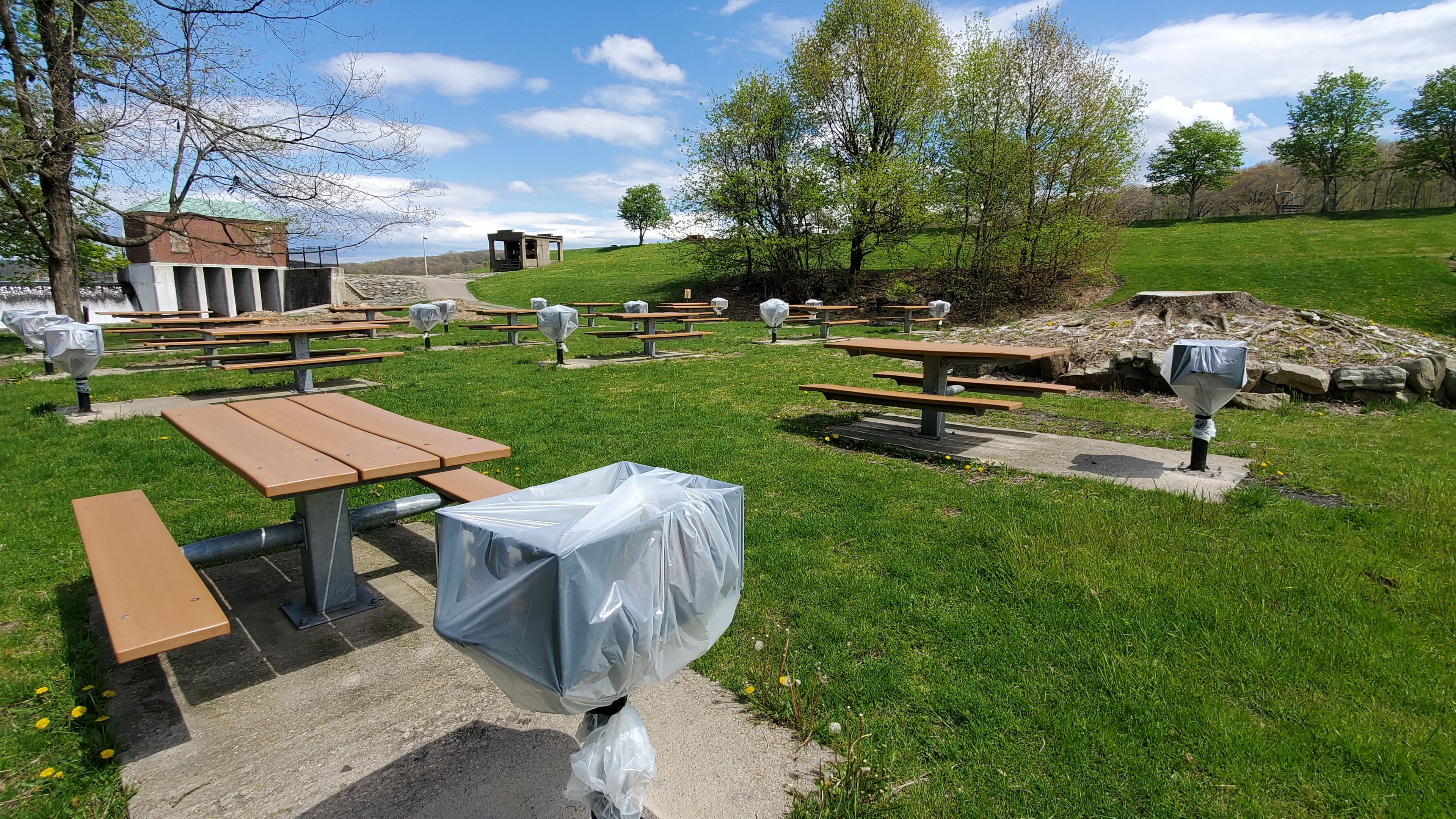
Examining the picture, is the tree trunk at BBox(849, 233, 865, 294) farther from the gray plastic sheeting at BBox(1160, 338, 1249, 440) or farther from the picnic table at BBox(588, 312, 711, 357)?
the gray plastic sheeting at BBox(1160, 338, 1249, 440)

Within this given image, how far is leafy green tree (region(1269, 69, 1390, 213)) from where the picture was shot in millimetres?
39594

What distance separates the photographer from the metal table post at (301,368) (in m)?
8.84

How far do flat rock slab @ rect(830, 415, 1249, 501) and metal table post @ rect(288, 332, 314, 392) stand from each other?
22.8ft

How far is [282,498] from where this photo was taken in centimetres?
324

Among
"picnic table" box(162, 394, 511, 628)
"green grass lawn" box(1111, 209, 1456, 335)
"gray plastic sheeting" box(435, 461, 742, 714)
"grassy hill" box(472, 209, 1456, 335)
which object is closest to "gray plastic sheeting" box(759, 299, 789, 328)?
"grassy hill" box(472, 209, 1456, 335)

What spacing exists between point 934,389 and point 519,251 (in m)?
45.3

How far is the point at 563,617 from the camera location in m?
1.26

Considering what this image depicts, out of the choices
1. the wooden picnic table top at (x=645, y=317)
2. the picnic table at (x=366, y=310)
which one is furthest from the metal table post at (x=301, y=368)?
the picnic table at (x=366, y=310)

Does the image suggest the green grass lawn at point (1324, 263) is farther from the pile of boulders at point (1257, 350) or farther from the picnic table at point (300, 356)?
the picnic table at point (300, 356)

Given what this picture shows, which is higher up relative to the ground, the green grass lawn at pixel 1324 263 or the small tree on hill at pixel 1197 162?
the small tree on hill at pixel 1197 162

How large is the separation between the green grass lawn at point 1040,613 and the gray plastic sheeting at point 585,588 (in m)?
0.98

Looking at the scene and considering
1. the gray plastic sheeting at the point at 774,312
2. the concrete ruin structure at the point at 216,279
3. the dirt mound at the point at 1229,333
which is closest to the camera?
the dirt mound at the point at 1229,333

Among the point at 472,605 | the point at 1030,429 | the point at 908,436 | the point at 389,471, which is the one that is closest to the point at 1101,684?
the point at 472,605

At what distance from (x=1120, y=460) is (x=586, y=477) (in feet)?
16.2
